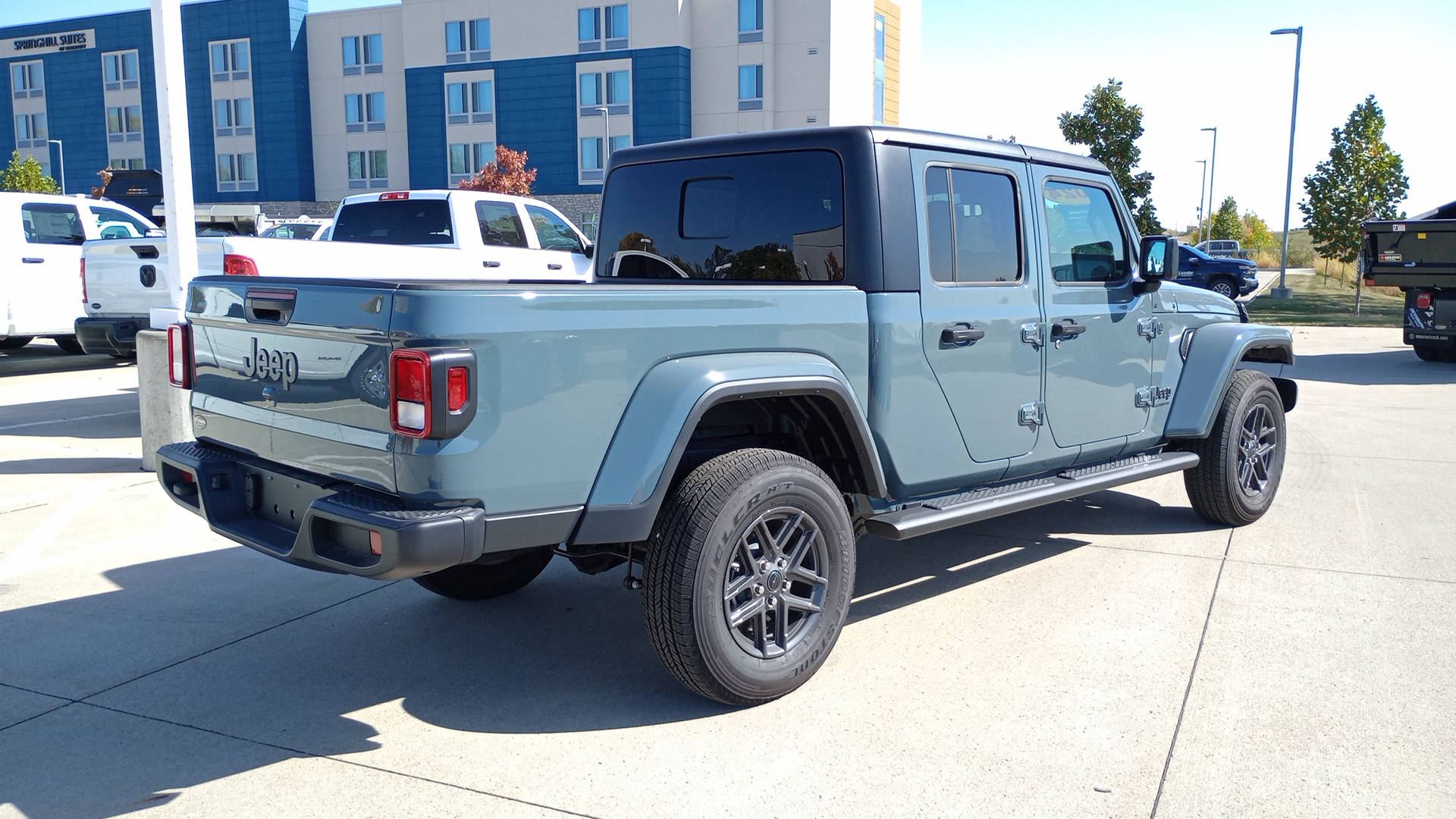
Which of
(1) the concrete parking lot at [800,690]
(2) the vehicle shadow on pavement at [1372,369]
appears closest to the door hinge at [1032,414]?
(1) the concrete parking lot at [800,690]

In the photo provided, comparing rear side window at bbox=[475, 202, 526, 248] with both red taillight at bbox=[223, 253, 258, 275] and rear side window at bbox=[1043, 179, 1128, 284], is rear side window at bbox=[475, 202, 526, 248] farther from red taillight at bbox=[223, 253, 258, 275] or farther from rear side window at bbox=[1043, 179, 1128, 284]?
rear side window at bbox=[1043, 179, 1128, 284]

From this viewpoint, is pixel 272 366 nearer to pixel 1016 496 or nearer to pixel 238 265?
pixel 1016 496

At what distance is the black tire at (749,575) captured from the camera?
353 cm

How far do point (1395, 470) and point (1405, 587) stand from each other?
3.27 metres

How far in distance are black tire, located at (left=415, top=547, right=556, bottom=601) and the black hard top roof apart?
1900 millimetres

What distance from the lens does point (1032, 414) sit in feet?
15.9

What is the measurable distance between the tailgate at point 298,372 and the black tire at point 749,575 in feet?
3.06

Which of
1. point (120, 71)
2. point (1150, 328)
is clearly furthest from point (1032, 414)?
point (120, 71)

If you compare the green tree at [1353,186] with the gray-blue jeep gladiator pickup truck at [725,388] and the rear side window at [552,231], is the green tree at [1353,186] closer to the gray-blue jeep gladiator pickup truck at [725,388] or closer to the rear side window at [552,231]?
the rear side window at [552,231]

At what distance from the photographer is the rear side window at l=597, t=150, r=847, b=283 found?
4.40 meters

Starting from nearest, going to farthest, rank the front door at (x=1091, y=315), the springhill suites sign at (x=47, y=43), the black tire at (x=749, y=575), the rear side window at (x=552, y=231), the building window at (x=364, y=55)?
1. the black tire at (x=749, y=575)
2. the front door at (x=1091, y=315)
3. the rear side window at (x=552, y=231)
4. the building window at (x=364, y=55)
5. the springhill suites sign at (x=47, y=43)

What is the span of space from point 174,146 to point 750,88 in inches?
1577

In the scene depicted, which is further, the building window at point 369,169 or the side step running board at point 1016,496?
the building window at point 369,169

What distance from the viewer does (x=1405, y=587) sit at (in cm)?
512
